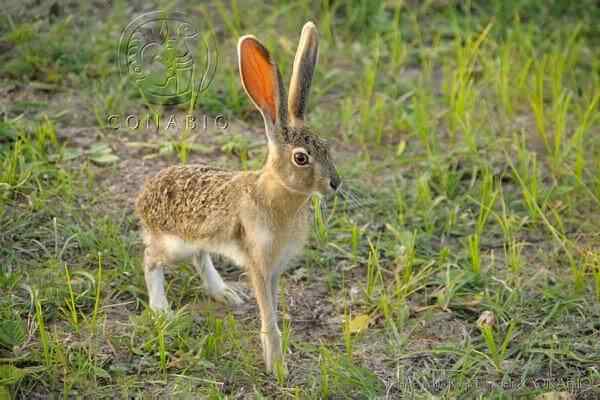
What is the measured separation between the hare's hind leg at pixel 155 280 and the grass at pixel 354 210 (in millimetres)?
123

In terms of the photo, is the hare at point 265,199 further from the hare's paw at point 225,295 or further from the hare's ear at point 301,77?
the hare's paw at point 225,295

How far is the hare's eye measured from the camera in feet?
13.9

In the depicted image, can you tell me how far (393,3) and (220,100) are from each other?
1972 mm

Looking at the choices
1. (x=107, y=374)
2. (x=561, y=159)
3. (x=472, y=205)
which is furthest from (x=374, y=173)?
(x=107, y=374)

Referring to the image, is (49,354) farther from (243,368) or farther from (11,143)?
(11,143)

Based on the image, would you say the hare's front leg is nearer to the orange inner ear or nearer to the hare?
the hare

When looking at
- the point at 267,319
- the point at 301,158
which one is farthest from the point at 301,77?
the point at 267,319

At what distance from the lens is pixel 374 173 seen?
20.0 ft

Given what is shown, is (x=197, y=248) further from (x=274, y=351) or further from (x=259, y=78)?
(x=259, y=78)

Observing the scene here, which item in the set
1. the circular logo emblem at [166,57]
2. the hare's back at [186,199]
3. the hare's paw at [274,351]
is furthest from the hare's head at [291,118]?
the circular logo emblem at [166,57]

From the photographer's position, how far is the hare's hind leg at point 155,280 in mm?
4758

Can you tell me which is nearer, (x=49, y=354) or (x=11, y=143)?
(x=49, y=354)

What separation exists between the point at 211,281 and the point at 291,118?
1046 millimetres

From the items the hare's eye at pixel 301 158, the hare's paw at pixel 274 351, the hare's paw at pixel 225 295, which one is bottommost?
the hare's paw at pixel 225 295
